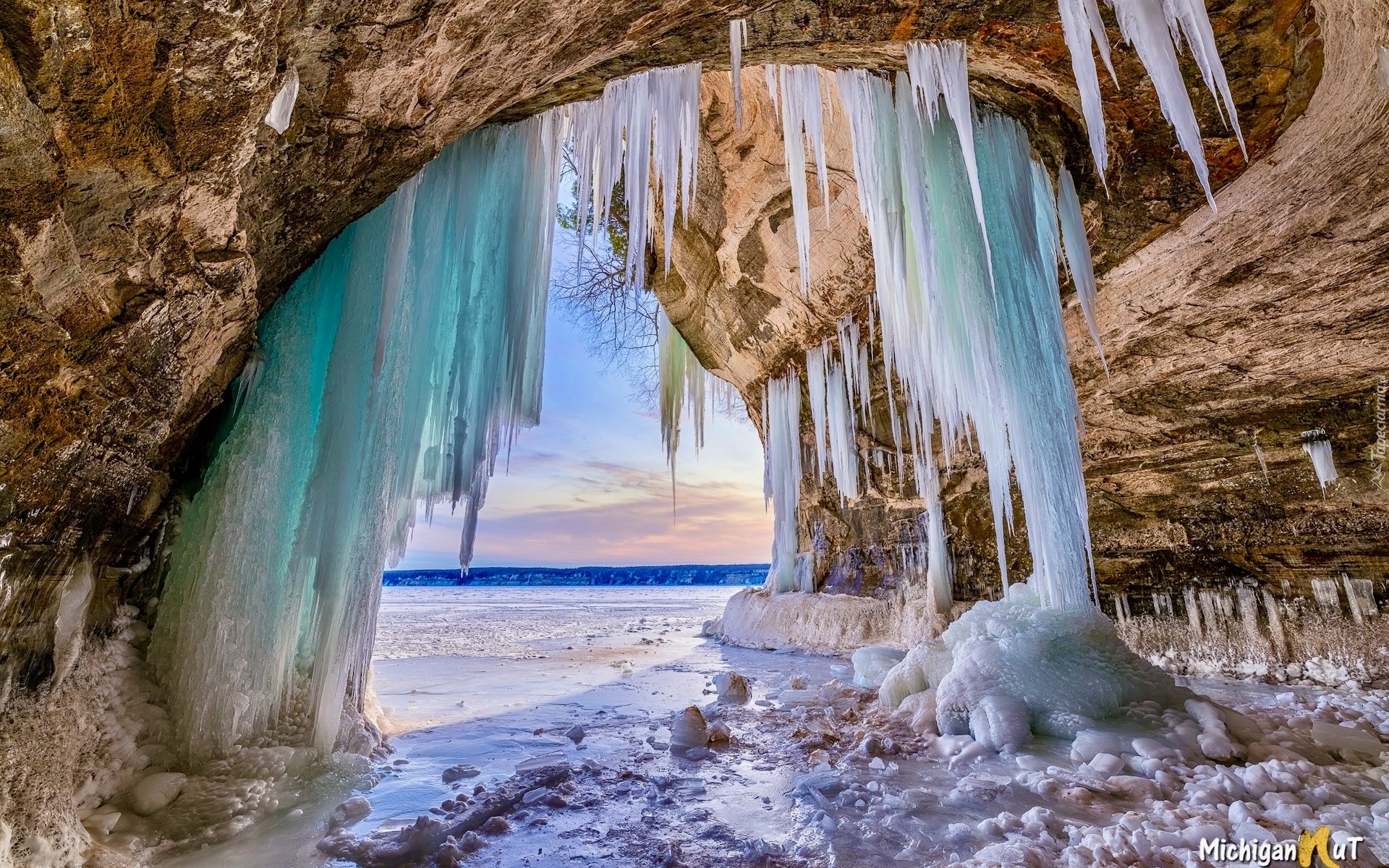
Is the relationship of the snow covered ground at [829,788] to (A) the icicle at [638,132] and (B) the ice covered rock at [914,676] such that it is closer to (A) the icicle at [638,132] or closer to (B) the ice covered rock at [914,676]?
(B) the ice covered rock at [914,676]

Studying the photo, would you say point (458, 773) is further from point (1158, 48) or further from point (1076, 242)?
point (1076, 242)

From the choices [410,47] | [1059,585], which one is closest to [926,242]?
[1059,585]

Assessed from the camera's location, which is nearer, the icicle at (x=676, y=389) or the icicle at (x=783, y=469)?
Answer: the icicle at (x=783, y=469)

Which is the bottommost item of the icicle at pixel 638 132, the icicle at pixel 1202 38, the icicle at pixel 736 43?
the icicle at pixel 1202 38

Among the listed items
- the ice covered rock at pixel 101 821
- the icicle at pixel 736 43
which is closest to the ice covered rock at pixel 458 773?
the ice covered rock at pixel 101 821

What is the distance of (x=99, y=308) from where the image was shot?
4.80 ft

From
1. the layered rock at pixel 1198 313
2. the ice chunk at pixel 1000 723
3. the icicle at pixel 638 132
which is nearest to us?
the layered rock at pixel 1198 313

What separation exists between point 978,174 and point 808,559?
601cm

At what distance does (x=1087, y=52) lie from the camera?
2.18 metres

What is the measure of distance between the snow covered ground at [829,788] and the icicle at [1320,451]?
1.61m

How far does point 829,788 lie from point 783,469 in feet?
17.4

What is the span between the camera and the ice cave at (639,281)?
158 cm

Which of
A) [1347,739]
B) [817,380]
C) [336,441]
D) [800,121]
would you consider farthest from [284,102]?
[817,380]

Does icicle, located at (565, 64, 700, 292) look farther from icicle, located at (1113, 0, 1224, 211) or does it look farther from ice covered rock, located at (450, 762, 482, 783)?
ice covered rock, located at (450, 762, 482, 783)
